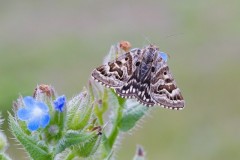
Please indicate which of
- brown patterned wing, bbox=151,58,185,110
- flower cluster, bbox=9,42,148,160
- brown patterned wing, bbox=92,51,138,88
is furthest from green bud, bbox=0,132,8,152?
brown patterned wing, bbox=151,58,185,110

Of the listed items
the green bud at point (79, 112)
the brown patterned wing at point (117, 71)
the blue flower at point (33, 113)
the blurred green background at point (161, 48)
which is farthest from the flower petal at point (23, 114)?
the blurred green background at point (161, 48)

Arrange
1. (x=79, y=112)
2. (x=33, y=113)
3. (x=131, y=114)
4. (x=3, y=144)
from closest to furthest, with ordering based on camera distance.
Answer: (x=33, y=113) < (x=79, y=112) < (x=3, y=144) < (x=131, y=114)

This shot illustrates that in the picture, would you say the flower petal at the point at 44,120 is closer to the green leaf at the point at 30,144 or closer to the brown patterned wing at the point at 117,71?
the green leaf at the point at 30,144

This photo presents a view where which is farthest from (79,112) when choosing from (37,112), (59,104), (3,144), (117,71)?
(117,71)

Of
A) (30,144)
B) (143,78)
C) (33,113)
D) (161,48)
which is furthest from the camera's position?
(161,48)

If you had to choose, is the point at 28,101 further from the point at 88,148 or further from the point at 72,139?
the point at 88,148

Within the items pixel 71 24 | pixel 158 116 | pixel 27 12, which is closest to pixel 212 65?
pixel 158 116

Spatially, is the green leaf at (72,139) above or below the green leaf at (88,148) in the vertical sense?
below

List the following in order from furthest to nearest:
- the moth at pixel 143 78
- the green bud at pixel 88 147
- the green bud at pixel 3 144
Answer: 1. the moth at pixel 143 78
2. the green bud at pixel 3 144
3. the green bud at pixel 88 147
